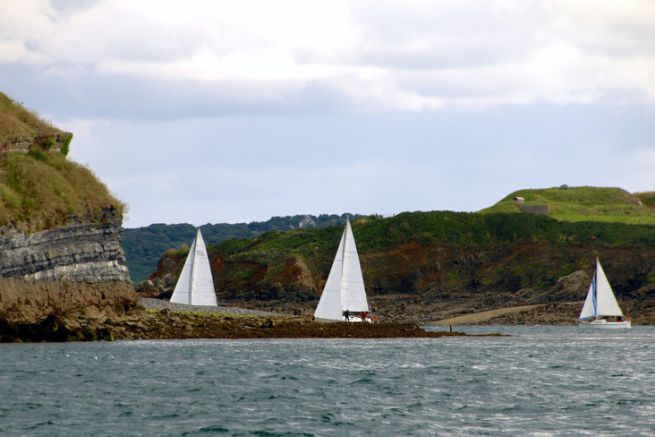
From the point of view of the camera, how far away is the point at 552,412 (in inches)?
1357

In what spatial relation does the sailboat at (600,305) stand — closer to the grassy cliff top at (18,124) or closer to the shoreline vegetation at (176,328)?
the shoreline vegetation at (176,328)

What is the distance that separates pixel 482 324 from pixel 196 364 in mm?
69622

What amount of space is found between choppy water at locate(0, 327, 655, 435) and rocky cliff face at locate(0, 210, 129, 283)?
7755mm

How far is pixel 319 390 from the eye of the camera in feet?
133

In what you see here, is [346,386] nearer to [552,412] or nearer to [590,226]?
[552,412]

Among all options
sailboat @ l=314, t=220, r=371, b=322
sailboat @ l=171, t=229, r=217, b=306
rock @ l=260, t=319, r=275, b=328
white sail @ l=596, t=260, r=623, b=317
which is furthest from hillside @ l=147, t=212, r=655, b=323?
rock @ l=260, t=319, r=275, b=328

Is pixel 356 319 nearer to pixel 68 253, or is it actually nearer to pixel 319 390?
pixel 68 253

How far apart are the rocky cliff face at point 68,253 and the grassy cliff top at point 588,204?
8566 cm

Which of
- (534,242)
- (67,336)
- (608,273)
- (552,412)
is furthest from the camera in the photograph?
(534,242)

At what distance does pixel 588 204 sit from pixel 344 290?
301 feet

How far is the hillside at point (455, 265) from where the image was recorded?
124m

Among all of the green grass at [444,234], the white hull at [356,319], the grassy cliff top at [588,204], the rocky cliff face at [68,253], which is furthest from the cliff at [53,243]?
the grassy cliff top at [588,204]

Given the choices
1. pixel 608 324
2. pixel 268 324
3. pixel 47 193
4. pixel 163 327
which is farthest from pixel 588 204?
pixel 47 193

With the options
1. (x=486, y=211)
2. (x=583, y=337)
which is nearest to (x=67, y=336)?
(x=583, y=337)
